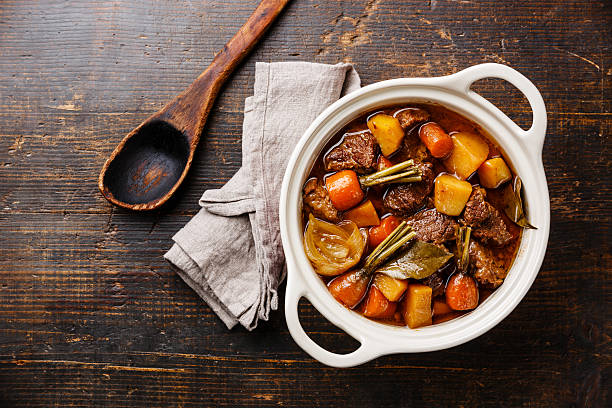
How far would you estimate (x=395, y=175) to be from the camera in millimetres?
1420

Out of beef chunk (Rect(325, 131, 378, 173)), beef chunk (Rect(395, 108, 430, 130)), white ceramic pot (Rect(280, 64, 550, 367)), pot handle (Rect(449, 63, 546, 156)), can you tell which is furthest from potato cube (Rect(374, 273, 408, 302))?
pot handle (Rect(449, 63, 546, 156))

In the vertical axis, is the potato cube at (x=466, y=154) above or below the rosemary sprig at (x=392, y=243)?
above

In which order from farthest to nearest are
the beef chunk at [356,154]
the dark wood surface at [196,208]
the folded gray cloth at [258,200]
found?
the dark wood surface at [196,208] < the folded gray cloth at [258,200] < the beef chunk at [356,154]

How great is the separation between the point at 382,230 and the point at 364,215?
8 centimetres

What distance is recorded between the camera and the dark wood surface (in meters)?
1.78

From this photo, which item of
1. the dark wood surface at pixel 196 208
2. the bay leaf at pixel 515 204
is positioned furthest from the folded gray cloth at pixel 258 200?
the bay leaf at pixel 515 204

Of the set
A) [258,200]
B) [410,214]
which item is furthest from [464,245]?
[258,200]

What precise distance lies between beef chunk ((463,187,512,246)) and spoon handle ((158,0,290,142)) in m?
1.05

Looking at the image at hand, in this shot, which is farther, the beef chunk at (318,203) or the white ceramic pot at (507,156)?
the beef chunk at (318,203)

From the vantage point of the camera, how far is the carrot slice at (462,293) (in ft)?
4.78

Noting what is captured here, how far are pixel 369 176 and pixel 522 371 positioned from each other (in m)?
1.11

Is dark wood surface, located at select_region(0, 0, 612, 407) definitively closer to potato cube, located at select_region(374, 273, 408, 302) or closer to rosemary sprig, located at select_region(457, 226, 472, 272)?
potato cube, located at select_region(374, 273, 408, 302)

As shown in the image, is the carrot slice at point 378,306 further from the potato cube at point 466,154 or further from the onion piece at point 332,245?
the potato cube at point 466,154

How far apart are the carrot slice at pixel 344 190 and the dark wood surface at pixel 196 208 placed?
508 mm
